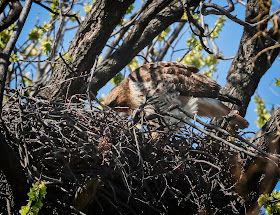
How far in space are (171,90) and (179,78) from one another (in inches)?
7.8

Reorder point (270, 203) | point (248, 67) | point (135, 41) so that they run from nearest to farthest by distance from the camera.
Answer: point (270, 203) → point (135, 41) → point (248, 67)

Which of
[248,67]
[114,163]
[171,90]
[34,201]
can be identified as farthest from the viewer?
[171,90]

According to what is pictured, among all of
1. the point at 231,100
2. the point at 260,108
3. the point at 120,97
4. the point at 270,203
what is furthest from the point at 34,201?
the point at 260,108

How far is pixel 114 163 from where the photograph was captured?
133 inches

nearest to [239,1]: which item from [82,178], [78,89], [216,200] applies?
[78,89]

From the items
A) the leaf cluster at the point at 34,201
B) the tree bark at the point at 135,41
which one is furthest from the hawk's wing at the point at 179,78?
the leaf cluster at the point at 34,201

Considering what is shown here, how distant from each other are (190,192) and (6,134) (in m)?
1.51

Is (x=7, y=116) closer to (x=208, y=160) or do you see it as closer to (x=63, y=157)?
(x=63, y=157)

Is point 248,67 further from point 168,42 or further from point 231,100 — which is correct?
point 168,42

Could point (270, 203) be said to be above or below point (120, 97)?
below

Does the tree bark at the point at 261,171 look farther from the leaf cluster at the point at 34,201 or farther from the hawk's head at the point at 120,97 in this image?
the hawk's head at the point at 120,97

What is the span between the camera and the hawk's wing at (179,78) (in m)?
5.34

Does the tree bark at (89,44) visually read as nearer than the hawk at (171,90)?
Yes

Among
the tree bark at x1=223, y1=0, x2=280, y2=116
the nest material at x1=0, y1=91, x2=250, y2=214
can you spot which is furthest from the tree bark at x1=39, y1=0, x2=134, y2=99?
the tree bark at x1=223, y1=0, x2=280, y2=116
